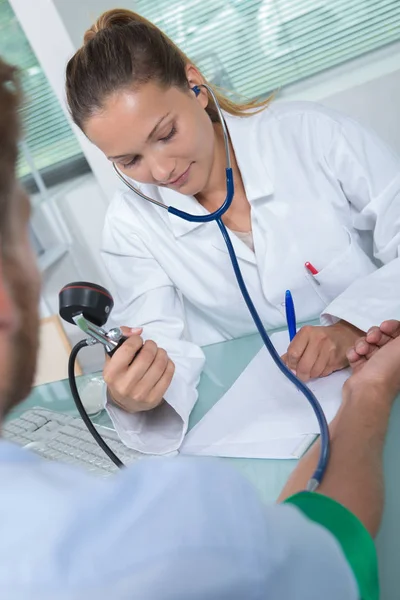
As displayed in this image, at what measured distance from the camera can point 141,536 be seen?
0.98ft

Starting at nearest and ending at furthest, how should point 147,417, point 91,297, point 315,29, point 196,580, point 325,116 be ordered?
point 196,580 → point 91,297 → point 147,417 → point 325,116 → point 315,29

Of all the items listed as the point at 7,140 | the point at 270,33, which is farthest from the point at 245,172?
the point at 270,33

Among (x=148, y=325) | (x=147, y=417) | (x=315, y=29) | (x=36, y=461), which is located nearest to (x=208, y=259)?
(x=148, y=325)

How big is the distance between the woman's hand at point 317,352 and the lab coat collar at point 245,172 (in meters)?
0.37

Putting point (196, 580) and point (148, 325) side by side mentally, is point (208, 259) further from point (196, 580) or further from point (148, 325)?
point (196, 580)

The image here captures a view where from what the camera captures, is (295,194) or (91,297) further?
(295,194)

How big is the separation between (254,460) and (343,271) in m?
0.51

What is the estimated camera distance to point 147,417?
1.00 m

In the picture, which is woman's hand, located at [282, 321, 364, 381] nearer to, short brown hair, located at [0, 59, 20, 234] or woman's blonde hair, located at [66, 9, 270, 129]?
woman's blonde hair, located at [66, 9, 270, 129]

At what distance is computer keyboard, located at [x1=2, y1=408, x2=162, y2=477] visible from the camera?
2.91 feet

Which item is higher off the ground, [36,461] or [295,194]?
[36,461]

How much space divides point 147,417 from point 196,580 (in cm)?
71

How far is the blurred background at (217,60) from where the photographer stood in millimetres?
1961

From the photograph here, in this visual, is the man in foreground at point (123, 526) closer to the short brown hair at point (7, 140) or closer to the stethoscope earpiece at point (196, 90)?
the short brown hair at point (7, 140)
